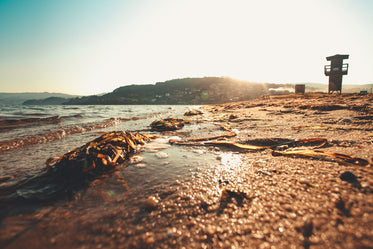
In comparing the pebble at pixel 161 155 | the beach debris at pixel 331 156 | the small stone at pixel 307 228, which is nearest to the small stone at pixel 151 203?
the small stone at pixel 307 228

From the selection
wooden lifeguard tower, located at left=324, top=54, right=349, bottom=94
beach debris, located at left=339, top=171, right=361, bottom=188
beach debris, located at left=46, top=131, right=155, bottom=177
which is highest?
wooden lifeguard tower, located at left=324, top=54, right=349, bottom=94

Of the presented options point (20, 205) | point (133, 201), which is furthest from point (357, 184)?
point (20, 205)

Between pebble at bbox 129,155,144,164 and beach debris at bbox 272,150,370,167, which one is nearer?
beach debris at bbox 272,150,370,167

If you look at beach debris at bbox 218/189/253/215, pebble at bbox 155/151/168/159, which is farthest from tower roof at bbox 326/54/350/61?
beach debris at bbox 218/189/253/215

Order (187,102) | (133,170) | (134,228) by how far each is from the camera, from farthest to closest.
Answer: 1. (187,102)
2. (133,170)
3. (134,228)

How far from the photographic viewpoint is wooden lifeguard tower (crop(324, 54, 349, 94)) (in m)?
16.7

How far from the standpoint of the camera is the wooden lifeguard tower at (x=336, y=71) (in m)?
16.7

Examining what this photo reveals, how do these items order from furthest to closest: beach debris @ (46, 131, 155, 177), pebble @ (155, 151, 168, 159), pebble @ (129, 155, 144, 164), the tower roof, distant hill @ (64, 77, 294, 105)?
distant hill @ (64, 77, 294, 105)
the tower roof
pebble @ (155, 151, 168, 159)
pebble @ (129, 155, 144, 164)
beach debris @ (46, 131, 155, 177)

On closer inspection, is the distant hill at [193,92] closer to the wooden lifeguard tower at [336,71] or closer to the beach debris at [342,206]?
the wooden lifeguard tower at [336,71]

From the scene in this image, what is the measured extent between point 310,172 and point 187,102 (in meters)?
67.1

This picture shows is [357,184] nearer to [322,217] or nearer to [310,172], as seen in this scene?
[310,172]

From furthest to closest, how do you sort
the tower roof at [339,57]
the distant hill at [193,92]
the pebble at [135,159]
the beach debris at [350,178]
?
the distant hill at [193,92] → the tower roof at [339,57] → the pebble at [135,159] → the beach debris at [350,178]

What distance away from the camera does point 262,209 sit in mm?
1141

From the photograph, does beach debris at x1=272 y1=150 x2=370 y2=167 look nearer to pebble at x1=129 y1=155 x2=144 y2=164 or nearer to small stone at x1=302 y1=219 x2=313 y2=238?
small stone at x1=302 y1=219 x2=313 y2=238
